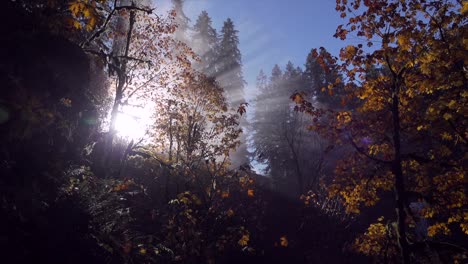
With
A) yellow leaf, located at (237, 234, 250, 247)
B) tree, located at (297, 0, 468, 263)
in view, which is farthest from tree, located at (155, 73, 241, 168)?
tree, located at (297, 0, 468, 263)

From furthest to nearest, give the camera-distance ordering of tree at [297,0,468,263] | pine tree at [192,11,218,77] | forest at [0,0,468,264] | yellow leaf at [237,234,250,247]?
1. pine tree at [192,11,218,77]
2. yellow leaf at [237,234,250,247]
3. tree at [297,0,468,263]
4. forest at [0,0,468,264]

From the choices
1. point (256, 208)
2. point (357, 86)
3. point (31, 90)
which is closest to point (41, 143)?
point (31, 90)

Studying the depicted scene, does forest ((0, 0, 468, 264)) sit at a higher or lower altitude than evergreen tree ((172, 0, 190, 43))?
lower

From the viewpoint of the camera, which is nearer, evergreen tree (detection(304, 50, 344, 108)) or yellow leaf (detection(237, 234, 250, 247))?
yellow leaf (detection(237, 234, 250, 247))

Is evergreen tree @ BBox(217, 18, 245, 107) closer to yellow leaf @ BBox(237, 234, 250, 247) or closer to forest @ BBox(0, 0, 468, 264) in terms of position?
forest @ BBox(0, 0, 468, 264)

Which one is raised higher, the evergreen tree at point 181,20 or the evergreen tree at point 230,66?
the evergreen tree at point 181,20

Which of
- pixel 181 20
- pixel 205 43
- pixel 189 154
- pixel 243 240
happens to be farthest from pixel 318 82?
pixel 243 240

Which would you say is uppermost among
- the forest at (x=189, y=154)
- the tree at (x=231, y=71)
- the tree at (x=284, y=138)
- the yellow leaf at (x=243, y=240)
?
the tree at (x=231, y=71)

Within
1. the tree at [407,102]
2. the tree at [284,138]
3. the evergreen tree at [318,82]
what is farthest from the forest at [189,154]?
the evergreen tree at [318,82]

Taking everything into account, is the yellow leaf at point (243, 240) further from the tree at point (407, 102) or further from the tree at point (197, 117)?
the tree at point (197, 117)

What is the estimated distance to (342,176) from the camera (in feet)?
32.4

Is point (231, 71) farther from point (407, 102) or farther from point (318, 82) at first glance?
point (407, 102)

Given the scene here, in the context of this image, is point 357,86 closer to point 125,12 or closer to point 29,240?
point 29,240

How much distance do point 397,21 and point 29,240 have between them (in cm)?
920
